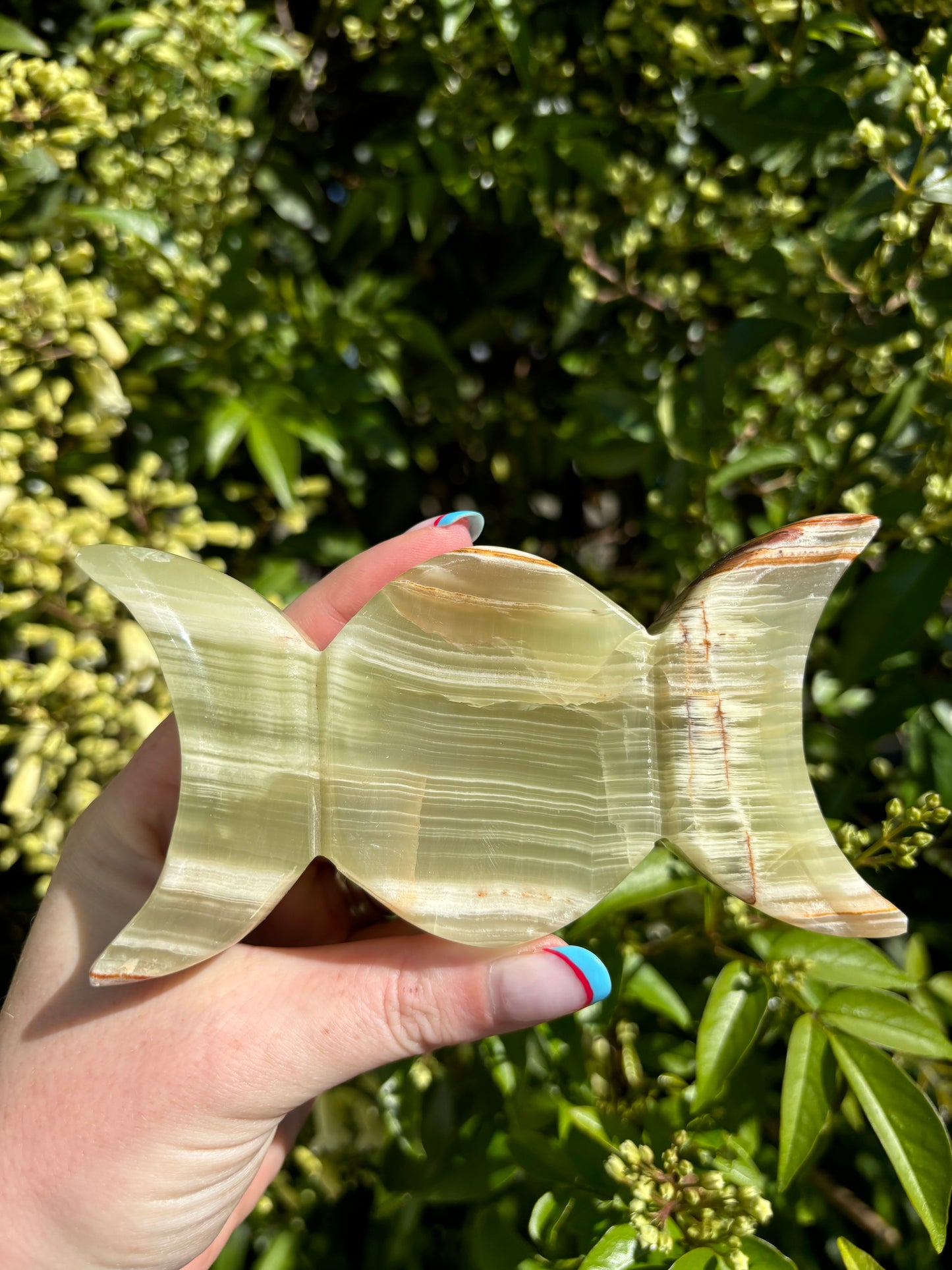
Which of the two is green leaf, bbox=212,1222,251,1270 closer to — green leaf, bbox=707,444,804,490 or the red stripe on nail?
the red stripe on nail

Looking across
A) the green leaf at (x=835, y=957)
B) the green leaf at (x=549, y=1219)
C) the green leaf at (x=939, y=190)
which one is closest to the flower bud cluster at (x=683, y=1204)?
the green leaf at (x=549, y=1219)

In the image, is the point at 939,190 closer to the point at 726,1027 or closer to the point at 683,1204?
the point at 726,1027

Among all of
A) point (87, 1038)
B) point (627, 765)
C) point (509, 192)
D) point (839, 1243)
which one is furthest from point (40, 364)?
point (839, 1243)

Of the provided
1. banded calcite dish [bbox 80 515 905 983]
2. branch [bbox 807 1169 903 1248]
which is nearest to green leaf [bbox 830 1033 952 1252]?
banded calcite dish [bbox 80 515 905 983]

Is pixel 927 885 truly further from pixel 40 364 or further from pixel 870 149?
pixel 40 364

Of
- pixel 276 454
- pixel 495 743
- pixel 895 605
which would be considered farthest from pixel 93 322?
pixel 895 605

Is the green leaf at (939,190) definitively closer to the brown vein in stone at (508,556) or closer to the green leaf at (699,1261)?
the brown vein in stone at (508,556)

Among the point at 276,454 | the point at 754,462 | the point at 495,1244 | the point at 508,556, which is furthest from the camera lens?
the point at 276,454
